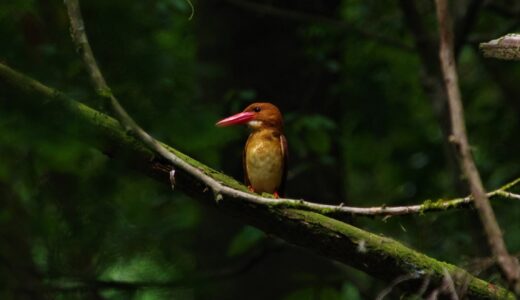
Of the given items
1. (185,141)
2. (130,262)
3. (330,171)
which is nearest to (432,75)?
(330,171)

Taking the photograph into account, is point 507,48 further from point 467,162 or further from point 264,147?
point 264,147

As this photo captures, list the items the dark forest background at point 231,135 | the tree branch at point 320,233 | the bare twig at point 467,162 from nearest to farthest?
the bare twig at point 467,162 < the dark forest background at point 231,135 < the tree branch at point 320,233

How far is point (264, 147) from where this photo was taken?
5.06 meters

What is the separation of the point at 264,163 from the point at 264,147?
9 cm

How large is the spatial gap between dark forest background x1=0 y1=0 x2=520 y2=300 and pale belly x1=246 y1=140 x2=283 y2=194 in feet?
0.96

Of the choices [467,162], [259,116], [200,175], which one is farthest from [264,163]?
[467,162]

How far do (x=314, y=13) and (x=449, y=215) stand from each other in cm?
154

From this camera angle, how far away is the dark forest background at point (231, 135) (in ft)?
8.09

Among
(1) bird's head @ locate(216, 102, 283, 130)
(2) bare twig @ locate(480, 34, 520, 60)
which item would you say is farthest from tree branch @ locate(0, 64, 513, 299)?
(1) bird's head @ locate(216, 102, 283, 130)

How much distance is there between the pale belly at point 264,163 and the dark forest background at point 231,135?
0.29m

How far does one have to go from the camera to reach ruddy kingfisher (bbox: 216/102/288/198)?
502cm

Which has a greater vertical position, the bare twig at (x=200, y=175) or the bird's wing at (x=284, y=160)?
the bare twig at (x=200, y=175)

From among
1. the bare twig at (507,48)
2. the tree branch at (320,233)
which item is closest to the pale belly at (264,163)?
the tree branch at (320,233)

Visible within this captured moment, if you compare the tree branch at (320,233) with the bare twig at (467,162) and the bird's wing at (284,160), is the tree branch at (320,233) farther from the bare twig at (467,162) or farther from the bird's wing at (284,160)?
the bird's wing at (284,160)
